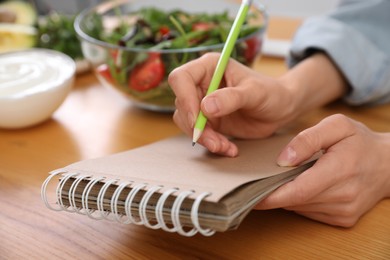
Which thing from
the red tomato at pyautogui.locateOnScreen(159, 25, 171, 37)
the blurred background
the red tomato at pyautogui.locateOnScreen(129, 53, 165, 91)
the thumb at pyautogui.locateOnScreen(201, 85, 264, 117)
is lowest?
the blurred background

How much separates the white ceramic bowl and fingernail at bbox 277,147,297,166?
446mm

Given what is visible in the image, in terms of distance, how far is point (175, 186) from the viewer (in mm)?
477

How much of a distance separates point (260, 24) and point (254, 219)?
1.57 feet

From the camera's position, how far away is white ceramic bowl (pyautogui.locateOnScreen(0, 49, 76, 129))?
2.66 ft

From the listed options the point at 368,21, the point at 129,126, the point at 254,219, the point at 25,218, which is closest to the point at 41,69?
the point at 129,126

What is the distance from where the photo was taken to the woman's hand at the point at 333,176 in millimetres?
521

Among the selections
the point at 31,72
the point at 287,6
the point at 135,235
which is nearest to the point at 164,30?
the point at 31,72

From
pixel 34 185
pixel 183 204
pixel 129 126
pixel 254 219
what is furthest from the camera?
pixel 129 126

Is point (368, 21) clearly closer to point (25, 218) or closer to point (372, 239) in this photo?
point (372, 239)

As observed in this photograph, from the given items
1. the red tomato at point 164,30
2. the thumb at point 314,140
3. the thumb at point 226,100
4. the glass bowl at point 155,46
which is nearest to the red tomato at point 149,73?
the glass bowl at point 155,46

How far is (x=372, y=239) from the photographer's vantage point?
0.54 m

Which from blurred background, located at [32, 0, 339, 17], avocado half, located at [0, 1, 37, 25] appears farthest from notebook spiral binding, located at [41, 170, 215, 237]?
blurred background, located at [32, 0, 339, 17]

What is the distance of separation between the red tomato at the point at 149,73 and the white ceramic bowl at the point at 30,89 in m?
0.12

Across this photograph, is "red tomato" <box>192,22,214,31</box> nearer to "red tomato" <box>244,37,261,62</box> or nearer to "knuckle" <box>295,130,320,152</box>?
"red tomato" <box>244,37,261,62</box>
